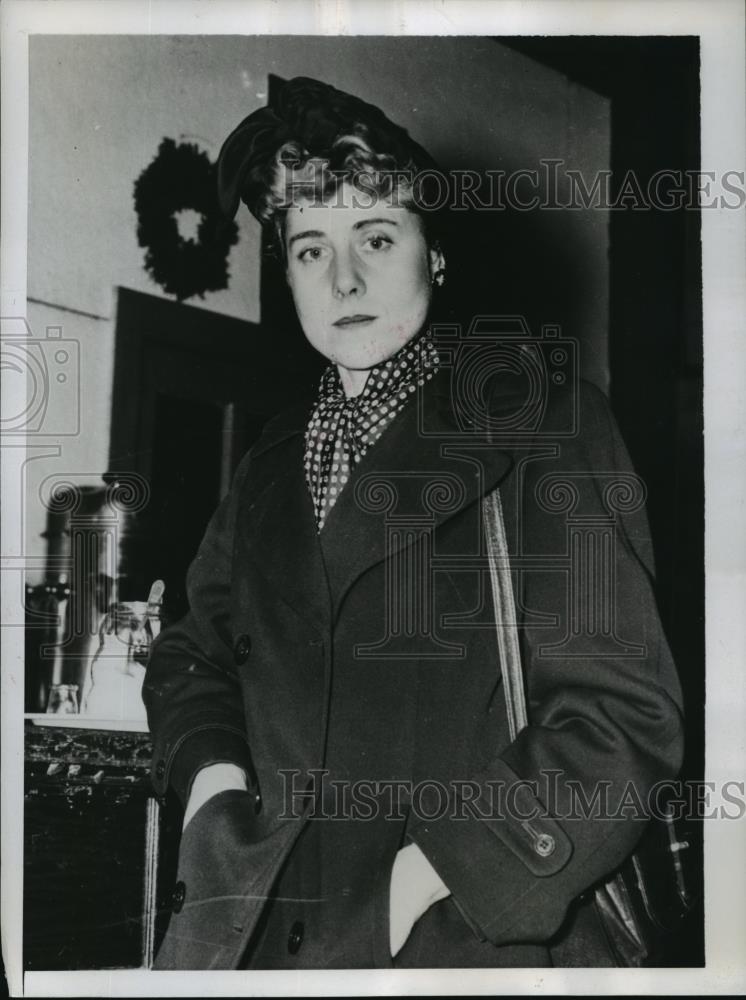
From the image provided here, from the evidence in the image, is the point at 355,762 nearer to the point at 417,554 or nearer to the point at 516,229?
the point at 417,554

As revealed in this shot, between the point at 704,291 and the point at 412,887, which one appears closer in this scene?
the point at 412,887

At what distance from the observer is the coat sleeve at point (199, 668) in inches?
71.8

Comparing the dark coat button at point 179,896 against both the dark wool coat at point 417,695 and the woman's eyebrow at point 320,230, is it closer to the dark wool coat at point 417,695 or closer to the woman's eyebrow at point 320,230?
the dark wool coat at point 417,695

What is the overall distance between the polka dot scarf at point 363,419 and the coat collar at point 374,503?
0.02 meters

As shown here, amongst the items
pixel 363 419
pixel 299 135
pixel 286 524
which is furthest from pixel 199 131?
pixel 286 524

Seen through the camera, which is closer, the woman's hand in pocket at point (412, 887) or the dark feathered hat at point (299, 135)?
the woman's hand in pocket at point (412, 887)

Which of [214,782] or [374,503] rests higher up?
[374,503]

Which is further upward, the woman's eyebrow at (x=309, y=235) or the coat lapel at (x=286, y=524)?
the woman's eyebrow at (x=309, y=235)

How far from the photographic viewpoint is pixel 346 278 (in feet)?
6.04

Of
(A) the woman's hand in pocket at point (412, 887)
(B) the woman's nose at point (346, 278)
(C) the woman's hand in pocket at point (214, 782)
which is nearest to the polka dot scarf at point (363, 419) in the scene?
(B) the woman's nose at point (346, 278)

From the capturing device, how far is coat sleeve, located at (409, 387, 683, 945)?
1.74 metres

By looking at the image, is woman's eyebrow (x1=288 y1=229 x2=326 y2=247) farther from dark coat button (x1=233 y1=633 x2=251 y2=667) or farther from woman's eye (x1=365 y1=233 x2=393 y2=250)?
dark coat button (x1=233 y1=633 x2=251 y2=667)

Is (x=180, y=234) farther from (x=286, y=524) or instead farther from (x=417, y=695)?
(x=417, y=695)

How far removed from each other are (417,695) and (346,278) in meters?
0.67
